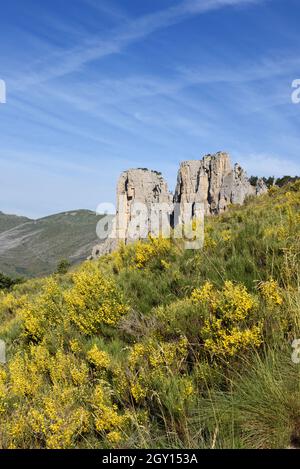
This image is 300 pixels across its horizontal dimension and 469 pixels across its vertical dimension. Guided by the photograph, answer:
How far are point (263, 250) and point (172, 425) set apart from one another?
3684mm

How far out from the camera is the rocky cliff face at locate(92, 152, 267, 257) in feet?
268

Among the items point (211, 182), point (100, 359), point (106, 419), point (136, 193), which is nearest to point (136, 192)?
point (136, 193)

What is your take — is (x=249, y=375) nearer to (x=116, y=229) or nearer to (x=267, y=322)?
(x=267, y=322)

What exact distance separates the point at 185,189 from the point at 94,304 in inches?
3322

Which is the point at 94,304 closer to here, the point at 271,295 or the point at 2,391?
the point at 2,391

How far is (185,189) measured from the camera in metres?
88.7

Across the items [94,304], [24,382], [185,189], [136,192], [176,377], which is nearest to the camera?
[176,377]

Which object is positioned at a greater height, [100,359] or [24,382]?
[100,359]

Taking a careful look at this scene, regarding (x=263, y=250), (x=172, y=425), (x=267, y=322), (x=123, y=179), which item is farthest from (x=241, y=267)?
(x=123, y=179)

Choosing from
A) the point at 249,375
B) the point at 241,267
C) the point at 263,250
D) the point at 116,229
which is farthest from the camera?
the point at 116,229

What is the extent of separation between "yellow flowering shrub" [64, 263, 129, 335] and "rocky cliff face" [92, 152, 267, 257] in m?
69.8

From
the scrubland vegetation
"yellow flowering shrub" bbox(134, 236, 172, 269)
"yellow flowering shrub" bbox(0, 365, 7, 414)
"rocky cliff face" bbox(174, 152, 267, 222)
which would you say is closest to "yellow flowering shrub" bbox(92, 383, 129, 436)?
the scrubland vegetation

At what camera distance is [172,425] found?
2740mm
